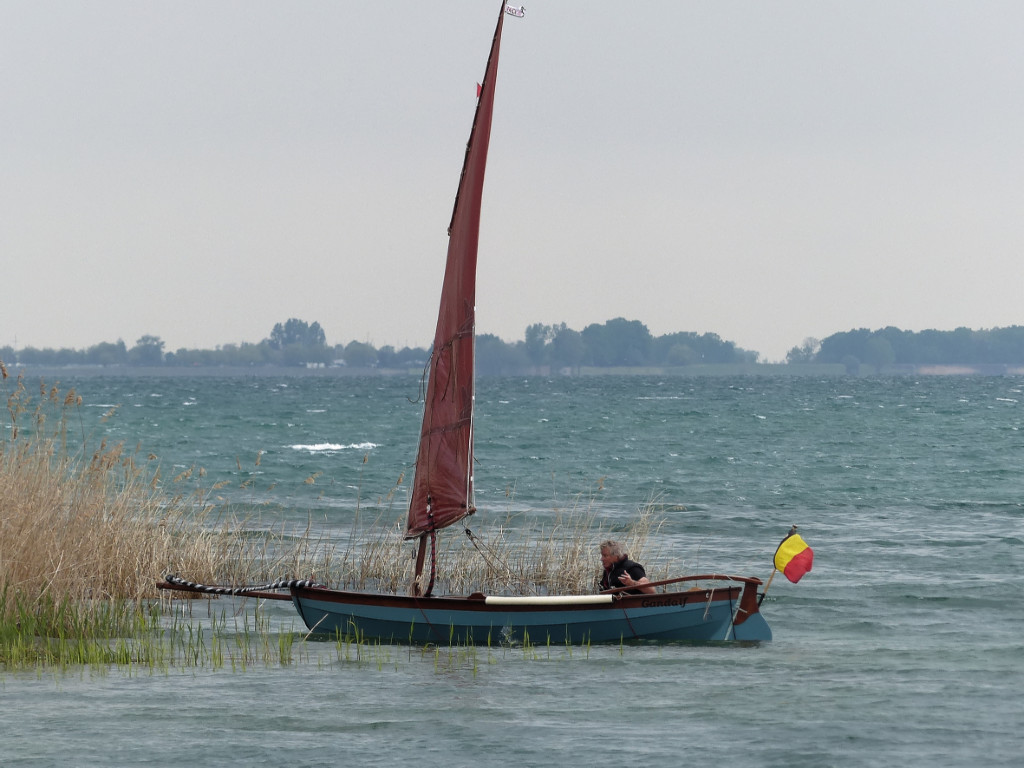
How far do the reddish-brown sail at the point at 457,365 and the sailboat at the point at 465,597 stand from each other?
0.04 feet

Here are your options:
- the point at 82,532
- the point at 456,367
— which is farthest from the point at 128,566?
the point at 456,367

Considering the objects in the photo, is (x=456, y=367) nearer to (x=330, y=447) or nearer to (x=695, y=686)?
(x=695, y=686)

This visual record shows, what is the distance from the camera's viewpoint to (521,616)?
582 inches

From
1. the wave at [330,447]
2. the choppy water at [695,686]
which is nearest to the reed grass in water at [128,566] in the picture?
the choppy water at [695,686]

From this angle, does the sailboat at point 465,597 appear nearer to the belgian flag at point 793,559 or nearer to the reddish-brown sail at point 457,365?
the reddish-brown sail at point 457,365

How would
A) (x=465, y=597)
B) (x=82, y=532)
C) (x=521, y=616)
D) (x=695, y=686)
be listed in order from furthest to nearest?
1. (x=82, y=532)
2. (x=465, y=597)
3. (x=521, y=616)
4. (x=695, y=686)

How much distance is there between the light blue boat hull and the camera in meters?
14.7

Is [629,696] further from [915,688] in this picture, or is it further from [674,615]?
[915,688]

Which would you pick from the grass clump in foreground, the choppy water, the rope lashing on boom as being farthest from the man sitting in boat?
the grass clump in foreground

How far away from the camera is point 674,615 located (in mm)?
15016

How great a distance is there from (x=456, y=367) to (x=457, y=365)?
1.0 inches

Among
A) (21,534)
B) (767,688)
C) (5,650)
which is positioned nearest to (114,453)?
(21,534)

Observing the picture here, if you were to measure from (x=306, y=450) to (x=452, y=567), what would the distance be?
41131 mm

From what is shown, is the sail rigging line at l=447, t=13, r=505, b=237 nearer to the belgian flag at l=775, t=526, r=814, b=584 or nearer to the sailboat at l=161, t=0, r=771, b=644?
the sailboat at l=161, t=0, r=771, b=644
